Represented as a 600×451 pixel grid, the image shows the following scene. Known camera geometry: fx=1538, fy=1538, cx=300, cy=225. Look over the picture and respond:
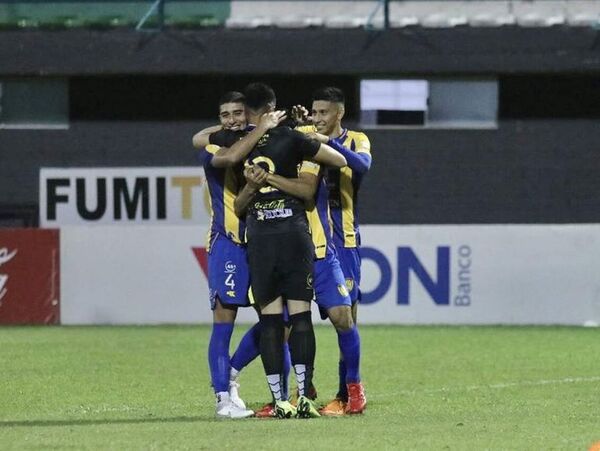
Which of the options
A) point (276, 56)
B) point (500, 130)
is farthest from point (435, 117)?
point (276, 56)

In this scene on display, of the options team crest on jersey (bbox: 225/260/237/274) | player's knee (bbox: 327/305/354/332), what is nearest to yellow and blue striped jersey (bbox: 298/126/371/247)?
player's knee (bbox: 327/305/354/332)

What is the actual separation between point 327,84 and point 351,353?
14.7 m

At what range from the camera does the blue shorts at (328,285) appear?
31.3 ft

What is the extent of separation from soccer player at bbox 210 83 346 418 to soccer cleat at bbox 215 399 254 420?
230mm

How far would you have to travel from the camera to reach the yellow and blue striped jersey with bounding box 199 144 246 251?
9500 mm

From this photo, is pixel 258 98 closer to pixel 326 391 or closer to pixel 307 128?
pixel 307 128

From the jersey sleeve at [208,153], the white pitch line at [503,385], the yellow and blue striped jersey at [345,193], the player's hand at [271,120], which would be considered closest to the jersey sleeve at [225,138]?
the jersey sleeve at [208,153]

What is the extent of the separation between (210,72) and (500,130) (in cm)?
461

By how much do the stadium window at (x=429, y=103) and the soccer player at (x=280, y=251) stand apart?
48.9 feet

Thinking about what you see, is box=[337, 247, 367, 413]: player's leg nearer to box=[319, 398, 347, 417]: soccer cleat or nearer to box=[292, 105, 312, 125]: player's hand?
box=[319, 398, 347, 417]: soccer cleat

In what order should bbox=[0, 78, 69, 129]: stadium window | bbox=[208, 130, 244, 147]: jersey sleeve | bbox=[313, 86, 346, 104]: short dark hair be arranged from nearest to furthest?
1. bbox=[208, 130, 244, 147]: jersey sleeve
2. bbox=[313, 86, 346, 104]: short dark hair
3. bbox=[0, 78, 69, 129]: stadium window

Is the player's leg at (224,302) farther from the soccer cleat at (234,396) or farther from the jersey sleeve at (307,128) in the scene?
the jersey sleeve at (307,128)

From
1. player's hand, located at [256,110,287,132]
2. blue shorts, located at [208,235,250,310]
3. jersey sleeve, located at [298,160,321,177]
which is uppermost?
player's hand, located at [256,110,287,132]

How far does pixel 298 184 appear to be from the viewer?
30.2ft
